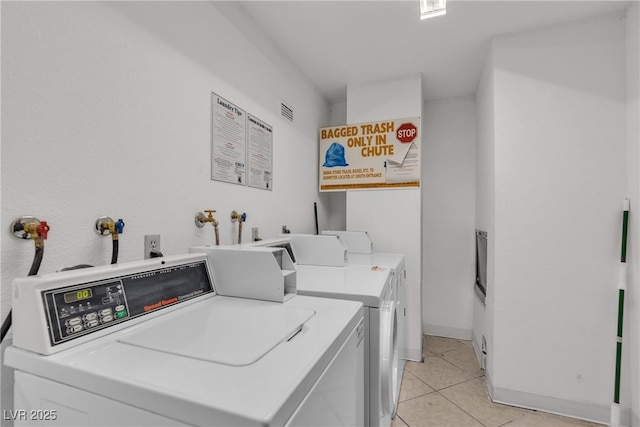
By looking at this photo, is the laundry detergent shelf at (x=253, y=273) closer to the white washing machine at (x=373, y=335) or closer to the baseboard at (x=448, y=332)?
the white washing machine at (x=373, y=335)

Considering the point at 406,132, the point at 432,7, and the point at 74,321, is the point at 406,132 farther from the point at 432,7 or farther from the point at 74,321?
the point at 74,321

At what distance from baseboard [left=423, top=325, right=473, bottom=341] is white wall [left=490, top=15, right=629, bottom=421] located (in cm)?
111

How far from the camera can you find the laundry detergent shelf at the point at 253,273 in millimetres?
1090

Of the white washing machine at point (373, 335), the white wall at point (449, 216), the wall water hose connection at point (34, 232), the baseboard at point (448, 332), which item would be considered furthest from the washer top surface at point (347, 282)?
the baseboard at point (448, 332)

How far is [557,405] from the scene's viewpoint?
6.43 feet

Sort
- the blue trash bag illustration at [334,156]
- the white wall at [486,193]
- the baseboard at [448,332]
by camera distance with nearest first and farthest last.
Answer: the white wall at [486,193] < the blue trash bag illustration at [334,156] < the baseboard at [448,332]

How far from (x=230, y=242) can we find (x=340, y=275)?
70cm

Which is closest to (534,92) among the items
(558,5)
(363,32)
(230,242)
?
(558,5)

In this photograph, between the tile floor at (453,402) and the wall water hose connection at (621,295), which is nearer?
the wall water hose connection at (621,295)

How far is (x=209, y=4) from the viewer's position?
161 cm

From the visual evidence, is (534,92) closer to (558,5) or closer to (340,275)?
(558,5)

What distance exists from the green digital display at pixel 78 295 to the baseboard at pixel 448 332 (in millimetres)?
3341

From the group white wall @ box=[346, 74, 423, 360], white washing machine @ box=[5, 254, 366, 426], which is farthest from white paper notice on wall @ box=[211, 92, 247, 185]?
white wall @ box=[346, 74, 423, 360]

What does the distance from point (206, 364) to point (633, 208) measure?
2.50 m
